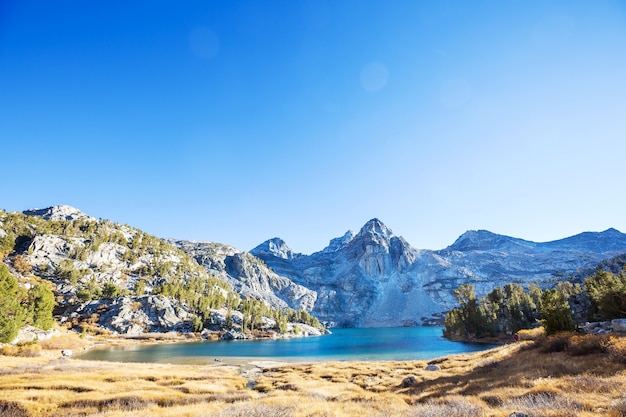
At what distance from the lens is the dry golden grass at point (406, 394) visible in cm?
1540

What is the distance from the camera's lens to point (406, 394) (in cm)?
2522

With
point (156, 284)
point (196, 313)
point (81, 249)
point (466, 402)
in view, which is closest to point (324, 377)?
point (466, 402)

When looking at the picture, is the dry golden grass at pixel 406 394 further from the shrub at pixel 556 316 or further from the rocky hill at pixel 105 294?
the rocky hill at pixel 105 294

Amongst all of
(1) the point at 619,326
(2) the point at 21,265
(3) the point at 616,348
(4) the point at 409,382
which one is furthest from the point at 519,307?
(2) the point at 21,265

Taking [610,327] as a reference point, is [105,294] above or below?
above

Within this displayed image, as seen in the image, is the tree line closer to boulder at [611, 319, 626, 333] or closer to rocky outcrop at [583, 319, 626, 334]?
rocky outcrop at [583, 319, 626, 334]

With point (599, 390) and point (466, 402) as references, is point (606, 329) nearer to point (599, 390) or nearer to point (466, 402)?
point (599, 390)

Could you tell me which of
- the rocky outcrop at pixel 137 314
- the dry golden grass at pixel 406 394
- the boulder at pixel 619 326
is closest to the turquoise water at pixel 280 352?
the rocky outcrop at pixel 137 314

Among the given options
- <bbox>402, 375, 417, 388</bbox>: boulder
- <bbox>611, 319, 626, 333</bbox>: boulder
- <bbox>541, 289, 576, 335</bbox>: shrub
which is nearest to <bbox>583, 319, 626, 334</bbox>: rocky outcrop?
<bbox>611, 319, 626, 333</bbox>: boulder

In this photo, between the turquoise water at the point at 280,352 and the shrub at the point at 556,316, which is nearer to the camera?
the shrub at the point at 556,316

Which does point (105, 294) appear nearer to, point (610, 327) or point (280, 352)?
point (280, 352)

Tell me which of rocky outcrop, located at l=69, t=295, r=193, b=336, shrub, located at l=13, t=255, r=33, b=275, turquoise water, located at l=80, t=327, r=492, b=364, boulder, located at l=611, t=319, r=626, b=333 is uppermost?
shrub, located at l=13, t=255, r=33, b=275

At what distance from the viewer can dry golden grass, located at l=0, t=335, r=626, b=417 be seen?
15398mm

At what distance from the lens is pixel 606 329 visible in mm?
36062
